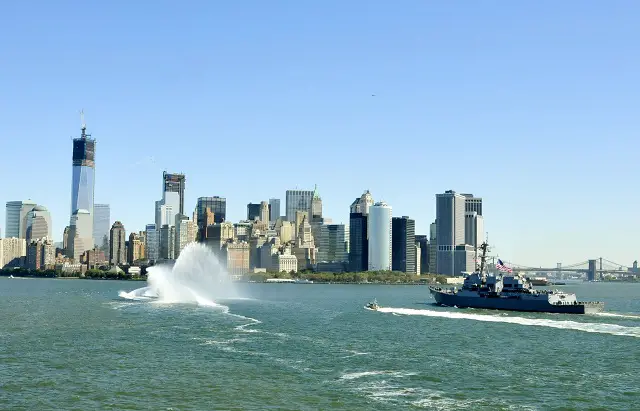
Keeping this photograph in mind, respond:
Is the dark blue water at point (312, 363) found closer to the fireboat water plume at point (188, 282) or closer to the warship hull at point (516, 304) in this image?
the warship hull at point (516, 304)

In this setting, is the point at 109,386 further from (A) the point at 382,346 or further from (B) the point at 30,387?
(A) the point at 382,346

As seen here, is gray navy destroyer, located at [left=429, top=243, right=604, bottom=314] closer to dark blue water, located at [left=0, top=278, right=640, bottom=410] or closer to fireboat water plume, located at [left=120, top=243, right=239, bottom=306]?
dark blue water, located at [left=0, top=278, right=640, bottom=410]

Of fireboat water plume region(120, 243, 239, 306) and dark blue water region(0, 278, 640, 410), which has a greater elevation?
fireboat water plume region(120, 243, 239, 306)

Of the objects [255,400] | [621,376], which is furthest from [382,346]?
[255,400]

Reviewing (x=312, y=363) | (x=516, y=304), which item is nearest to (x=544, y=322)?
(x=516, y=304)

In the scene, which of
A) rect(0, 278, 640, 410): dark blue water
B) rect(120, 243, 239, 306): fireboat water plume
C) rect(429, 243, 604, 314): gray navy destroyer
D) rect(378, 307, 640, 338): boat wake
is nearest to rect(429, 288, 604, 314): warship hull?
rect(429, 243, 604, 314): gray navy destroyer

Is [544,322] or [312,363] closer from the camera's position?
[312,363]

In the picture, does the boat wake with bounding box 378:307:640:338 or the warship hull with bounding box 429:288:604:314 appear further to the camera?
the warship hull with bounding box 429:288:604:314

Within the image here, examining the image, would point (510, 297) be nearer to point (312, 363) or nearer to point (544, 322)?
point (544, 322)
